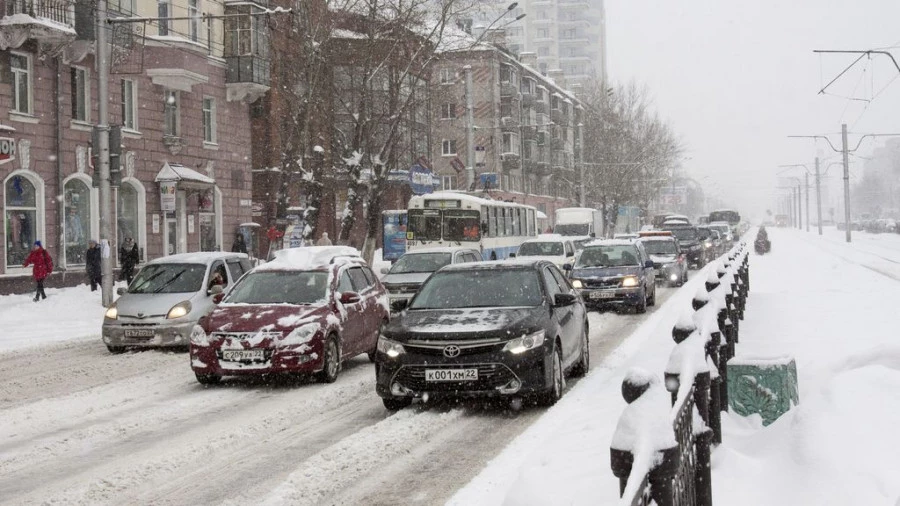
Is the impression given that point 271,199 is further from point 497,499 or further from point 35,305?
point 497,499

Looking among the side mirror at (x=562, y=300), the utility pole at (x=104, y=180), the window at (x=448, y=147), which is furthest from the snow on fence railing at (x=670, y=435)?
the window at (x=448, y=147)

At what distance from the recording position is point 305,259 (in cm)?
1313

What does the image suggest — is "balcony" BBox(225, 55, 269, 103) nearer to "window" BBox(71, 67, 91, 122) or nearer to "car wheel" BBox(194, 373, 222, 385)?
"window" BBox(71, 67, 91, 122)

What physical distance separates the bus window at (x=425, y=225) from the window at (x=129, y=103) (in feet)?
31.5

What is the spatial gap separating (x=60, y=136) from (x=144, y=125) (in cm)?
415

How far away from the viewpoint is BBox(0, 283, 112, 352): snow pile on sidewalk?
59.6ft

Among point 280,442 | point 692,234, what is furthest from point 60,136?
point 692,234

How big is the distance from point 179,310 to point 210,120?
20.7 meters

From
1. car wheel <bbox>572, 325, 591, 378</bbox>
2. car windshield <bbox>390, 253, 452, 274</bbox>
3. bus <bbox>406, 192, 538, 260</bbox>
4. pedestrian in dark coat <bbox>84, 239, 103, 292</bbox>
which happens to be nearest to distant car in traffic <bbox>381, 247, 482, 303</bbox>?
car windshield <bbox>390, 253, 452, 274</bbox>

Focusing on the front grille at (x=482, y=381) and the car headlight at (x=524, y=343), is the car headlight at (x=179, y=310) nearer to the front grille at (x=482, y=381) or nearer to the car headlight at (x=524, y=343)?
the front grille at (x=482, y=381)

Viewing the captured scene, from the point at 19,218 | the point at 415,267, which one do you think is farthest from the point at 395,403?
the point at 19,218

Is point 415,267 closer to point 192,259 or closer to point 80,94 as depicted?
point 192,259

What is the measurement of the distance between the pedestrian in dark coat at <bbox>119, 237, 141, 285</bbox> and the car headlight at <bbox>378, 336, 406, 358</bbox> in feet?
63.2

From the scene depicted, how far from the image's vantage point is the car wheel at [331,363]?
11.5m
